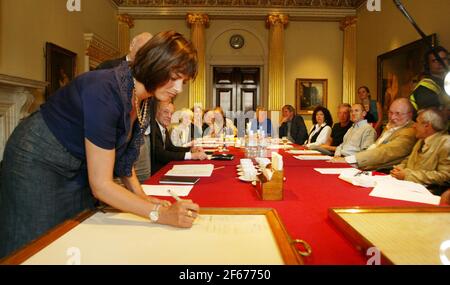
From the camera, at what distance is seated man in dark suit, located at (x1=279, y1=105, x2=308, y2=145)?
8789 mm

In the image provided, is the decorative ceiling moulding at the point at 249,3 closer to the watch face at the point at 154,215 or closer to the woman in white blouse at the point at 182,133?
the woman in white blouse at the point at 182,133

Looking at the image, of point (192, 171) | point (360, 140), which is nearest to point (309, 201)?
point (192, 171)

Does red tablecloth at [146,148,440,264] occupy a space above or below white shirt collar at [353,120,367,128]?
below

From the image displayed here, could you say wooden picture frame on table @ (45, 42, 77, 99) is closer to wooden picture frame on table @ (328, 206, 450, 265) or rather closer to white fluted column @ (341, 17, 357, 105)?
wooden picture frame on table @ (328, 206, 450, 265)

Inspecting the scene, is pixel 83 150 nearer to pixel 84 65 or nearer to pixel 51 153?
pixel 51 153

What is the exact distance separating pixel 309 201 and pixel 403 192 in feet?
1.75

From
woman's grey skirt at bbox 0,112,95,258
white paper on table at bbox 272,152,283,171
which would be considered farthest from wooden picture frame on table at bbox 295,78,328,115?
woman's grey skirt at bbox 0,112,95,258

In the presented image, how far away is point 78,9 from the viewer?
7848mm

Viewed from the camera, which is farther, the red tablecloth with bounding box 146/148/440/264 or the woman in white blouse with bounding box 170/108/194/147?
the woman in white blouse with bounding box 170/108/194/147

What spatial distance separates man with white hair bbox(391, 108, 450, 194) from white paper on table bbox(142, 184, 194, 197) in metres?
1.91

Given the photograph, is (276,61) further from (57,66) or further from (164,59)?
(164,59)

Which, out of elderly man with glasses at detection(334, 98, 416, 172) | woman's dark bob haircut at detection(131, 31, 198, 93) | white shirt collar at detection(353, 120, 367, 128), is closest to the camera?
woman's dark bob haircut at detection(131, 31, 198, 93)

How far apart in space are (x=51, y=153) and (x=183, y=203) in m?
0.62
